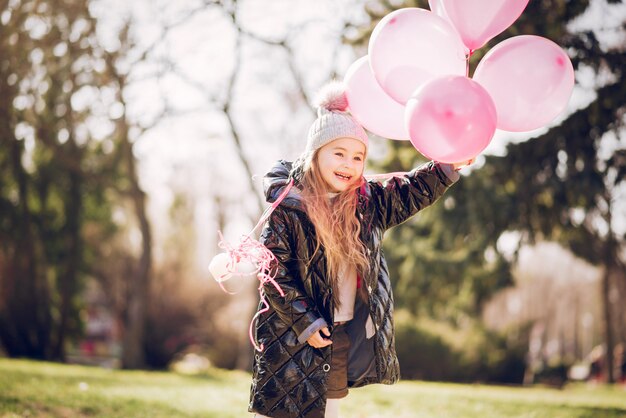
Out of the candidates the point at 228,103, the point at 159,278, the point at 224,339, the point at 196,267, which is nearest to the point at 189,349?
the point at 224,339

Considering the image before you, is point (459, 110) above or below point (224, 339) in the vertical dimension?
above

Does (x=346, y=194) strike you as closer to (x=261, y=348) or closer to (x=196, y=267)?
(x=261, y=348)

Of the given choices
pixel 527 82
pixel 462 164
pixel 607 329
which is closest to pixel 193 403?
pixel 462 164

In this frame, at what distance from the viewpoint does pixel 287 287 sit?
2.74m

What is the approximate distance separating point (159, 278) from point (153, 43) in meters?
7.43

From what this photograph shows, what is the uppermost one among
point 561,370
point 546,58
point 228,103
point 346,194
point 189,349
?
point 228,103

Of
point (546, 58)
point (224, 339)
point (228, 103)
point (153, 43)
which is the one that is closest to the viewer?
point (546, 58)

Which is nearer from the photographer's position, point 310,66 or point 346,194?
point 346,194

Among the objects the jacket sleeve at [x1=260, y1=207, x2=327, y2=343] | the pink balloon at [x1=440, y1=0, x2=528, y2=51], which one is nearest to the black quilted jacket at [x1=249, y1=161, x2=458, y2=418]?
the jacket sleeve at [x1=260, y1=207, x2=327, y2=343]

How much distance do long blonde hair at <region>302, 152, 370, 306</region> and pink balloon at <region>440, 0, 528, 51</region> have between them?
0.98 meters

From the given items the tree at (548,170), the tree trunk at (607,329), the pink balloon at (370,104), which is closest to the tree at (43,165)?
the tree at (548,170)

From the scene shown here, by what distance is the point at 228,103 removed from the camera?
41.1ft

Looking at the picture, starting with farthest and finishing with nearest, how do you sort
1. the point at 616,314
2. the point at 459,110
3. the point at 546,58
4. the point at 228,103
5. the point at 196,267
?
the point at 616,314 < the point at 196,267 < the point at 228,103 < the point at 546,58 < the point at 459,110

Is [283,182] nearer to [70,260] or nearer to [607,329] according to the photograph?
[70,260]
